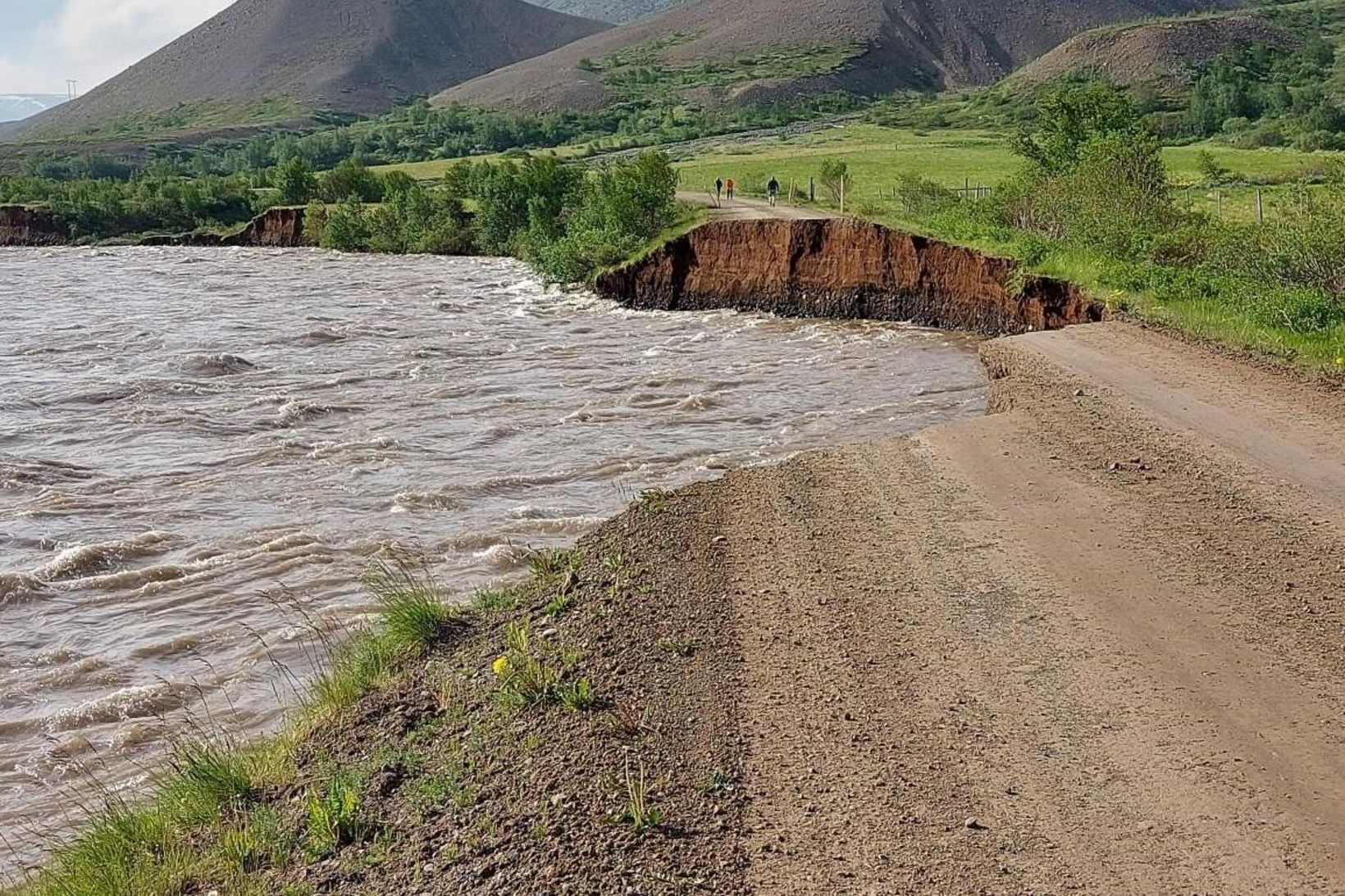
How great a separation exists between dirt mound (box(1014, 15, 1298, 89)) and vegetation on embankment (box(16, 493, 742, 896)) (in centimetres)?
13830

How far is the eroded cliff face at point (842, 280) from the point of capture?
3073 cm

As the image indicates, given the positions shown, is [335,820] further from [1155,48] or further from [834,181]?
[1155,48]

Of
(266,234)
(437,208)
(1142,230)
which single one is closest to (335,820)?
(1142,230)

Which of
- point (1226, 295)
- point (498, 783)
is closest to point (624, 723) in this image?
point (498, 783)

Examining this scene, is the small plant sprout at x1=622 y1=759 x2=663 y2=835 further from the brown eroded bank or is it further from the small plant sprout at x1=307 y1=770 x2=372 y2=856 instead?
the brown eroded bank

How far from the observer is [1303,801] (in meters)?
6.54

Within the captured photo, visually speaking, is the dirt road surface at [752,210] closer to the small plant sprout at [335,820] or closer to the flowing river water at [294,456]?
the flowing river water at [294,456]

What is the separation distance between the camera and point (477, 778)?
7207mm

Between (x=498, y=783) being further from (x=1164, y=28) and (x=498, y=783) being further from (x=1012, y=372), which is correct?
(x=1164, y=28)

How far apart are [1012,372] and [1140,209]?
13.1 meters

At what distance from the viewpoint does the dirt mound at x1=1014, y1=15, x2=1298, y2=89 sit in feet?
455

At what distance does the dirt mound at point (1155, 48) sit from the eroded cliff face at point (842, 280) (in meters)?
108

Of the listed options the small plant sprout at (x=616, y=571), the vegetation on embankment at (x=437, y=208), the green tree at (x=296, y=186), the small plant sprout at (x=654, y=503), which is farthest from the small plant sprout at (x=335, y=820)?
the green tree at (x=296, y=186)

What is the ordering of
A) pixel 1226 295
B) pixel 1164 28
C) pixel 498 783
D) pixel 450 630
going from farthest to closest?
1. pixel 1164 28
2. pixel 1226 295
3. pixel 450 630
4. pixel 498 783
